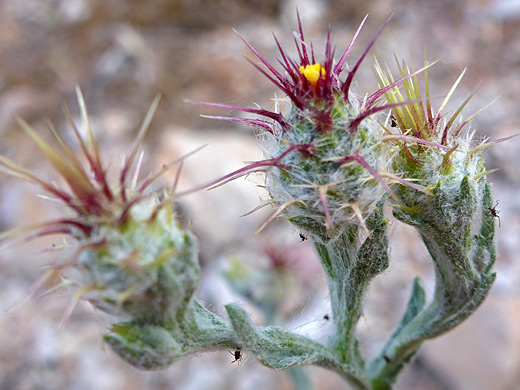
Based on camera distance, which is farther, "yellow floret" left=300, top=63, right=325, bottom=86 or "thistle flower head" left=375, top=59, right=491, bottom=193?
"thistle flower head" left=375, top=59, right=491, bottom=193

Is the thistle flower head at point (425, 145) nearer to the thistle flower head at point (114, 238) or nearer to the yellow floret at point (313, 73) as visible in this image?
the yellow floret at point (313, 73)

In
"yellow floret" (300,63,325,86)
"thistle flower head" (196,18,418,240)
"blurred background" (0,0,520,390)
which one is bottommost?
"blurred background" (0,0,520,390)

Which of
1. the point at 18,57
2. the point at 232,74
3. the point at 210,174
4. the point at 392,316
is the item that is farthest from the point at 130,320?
the point at 18,57

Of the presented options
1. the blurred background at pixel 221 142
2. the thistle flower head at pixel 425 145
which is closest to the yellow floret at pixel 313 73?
the thistle flower head at pixel 425 145

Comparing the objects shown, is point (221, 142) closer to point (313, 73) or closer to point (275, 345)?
point (275, 345)

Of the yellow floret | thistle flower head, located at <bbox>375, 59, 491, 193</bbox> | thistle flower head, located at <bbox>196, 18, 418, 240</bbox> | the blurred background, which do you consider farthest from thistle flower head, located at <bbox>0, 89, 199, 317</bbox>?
the blurred background

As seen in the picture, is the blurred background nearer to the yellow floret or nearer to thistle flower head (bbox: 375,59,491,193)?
thistle flower head (bbox: 375,59,491,193)
